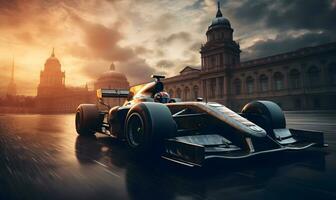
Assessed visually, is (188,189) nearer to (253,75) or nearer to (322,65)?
(322,65)

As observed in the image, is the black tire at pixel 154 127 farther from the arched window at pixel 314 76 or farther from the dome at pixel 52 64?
the dome at pixel 52 64

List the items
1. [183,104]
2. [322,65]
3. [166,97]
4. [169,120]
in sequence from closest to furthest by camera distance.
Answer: [169,120] < [183,104] < [166,97] < [322,65]

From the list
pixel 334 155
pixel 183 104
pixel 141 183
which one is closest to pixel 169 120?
pixel 183 104

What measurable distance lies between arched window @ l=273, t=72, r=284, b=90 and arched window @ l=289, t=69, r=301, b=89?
1.73 m

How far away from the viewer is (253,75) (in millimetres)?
48938

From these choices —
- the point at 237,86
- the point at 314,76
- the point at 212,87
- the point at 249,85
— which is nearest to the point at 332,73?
the point at 314,76

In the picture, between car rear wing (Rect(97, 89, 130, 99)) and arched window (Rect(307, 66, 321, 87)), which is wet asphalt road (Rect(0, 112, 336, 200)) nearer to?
car rear wing (Rect(97, 89, 130, 99))

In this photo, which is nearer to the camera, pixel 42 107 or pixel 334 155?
pixel 334 155

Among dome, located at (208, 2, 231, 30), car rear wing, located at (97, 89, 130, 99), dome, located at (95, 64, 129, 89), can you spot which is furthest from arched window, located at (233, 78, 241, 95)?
dome, located at (95, 64, 129, 89)

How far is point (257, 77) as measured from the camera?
158 feet

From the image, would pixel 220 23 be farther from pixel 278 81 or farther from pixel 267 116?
pixel 267 116

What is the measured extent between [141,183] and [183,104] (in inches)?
81.0

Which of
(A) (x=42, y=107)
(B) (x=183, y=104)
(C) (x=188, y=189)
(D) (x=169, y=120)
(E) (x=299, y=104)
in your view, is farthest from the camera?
(A) (x=42, y=107)

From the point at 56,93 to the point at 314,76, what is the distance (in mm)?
138512
